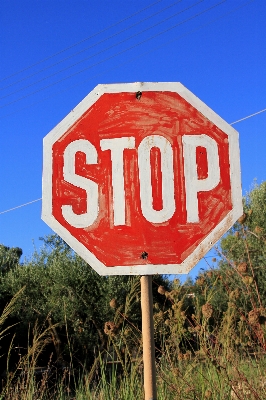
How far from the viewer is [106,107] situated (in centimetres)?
204

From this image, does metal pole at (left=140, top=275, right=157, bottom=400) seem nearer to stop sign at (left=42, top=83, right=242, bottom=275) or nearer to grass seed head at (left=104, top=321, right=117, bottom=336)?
stop sign at (left=42, top=83, right=242, bottom=275)

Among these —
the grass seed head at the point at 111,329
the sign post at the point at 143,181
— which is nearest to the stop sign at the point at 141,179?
the sign post at the point at 143,181

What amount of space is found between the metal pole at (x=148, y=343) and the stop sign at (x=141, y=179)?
73 millimetres

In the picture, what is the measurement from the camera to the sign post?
1.90 m

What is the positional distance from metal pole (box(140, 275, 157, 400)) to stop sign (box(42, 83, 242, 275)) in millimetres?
73

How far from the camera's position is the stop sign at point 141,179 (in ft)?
6.24

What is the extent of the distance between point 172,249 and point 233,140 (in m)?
0.49

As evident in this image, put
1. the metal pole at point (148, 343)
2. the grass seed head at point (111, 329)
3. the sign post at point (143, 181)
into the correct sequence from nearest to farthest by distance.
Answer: the metal pole at point (148, 343), the sign post at point (143, 181), the grass seed head at point (111, 329)

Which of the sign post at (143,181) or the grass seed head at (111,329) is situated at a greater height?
the sign post at (143,181)

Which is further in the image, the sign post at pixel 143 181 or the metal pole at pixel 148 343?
the sign post at pixel 143 181

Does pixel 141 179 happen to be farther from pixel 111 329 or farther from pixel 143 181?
pixel 111 329

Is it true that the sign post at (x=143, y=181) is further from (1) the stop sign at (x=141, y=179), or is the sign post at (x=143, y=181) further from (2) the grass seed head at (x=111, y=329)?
(2) the grass seed head at (x=111, y=329)

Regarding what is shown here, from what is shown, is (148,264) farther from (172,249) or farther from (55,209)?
(55,209)

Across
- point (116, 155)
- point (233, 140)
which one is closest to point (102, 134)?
point (116, 155)
